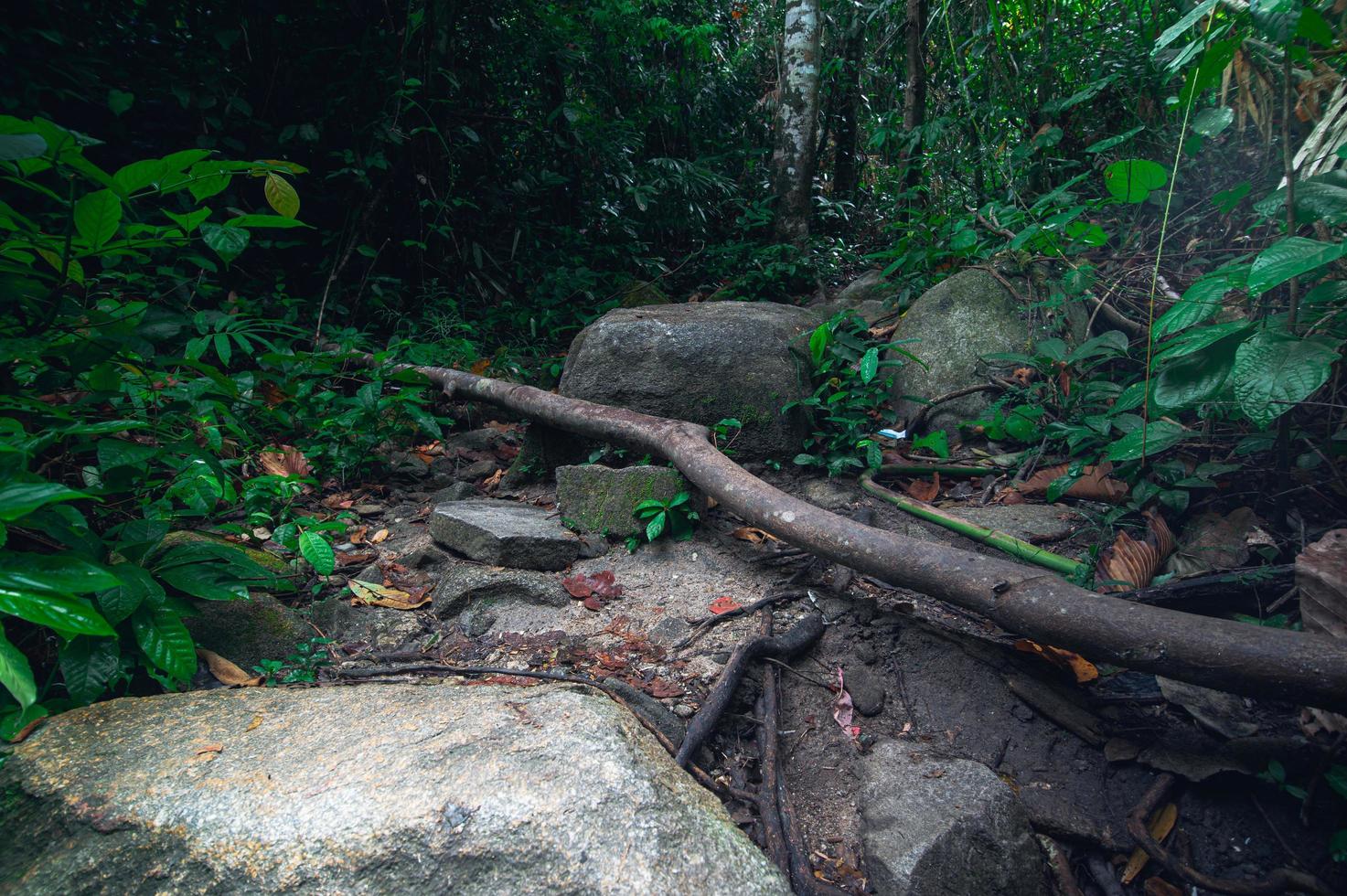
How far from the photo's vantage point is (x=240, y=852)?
123 cm

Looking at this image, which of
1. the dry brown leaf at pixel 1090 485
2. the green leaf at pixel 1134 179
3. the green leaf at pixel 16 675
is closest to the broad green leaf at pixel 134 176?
the green leaf at pixel 16 675

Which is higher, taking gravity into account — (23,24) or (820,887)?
(23,24)

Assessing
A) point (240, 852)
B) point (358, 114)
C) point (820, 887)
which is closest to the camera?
point (240, 852)

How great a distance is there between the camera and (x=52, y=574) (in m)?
1.20

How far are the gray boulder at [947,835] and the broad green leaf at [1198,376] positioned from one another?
1.15 metres

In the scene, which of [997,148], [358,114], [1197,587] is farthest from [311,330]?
[1197,587]

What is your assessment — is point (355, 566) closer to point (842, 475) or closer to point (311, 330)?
point (842, 475)

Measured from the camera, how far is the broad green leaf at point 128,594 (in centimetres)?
151

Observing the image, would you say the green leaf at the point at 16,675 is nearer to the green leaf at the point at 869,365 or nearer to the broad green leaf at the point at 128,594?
the broad green leaf at the point at 128,594

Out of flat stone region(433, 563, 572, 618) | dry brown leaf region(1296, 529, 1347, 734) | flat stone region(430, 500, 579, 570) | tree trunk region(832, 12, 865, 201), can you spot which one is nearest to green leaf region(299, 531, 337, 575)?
flat stone region(433, 563, 572, 618)

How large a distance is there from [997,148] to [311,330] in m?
4.51

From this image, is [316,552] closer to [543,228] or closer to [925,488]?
[925,488]

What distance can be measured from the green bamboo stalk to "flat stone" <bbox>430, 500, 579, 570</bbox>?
127cm

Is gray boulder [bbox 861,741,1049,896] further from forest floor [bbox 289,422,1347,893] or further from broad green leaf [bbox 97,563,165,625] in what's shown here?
broad green leaf [bbox 97,563,165,625]
